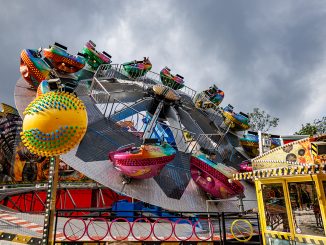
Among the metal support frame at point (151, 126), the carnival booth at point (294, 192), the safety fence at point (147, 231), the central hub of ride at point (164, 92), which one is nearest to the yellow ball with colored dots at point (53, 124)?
the safety fence at point (147, 231)

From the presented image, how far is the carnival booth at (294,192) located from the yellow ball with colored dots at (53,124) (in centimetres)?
560

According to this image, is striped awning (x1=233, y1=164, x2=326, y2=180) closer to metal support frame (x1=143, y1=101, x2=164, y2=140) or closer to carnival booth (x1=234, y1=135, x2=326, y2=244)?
carnival booth (x1=234, y1=135, x2=326, y2=244)

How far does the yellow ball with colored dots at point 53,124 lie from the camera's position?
4734mm

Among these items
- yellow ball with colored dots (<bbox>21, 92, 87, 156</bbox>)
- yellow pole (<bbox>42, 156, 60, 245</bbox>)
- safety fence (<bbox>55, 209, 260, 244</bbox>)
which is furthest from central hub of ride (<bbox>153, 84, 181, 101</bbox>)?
yellow ball with colored dots (<bbox>21, 92, 87, 156</bbox>)

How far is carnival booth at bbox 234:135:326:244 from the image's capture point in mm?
6773

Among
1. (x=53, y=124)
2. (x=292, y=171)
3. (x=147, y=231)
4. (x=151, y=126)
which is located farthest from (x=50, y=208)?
(x=151, y=126)

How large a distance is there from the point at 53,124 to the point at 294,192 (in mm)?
6731

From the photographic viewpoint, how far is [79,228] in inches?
377

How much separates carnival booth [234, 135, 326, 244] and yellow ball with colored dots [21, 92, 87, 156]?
560cm

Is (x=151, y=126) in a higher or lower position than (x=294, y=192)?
higher

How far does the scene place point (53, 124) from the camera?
15.5 ft

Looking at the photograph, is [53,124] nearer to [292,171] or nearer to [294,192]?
[292,171]

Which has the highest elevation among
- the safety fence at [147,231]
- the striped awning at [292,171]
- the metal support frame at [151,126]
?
the metal support frame at [151,126]

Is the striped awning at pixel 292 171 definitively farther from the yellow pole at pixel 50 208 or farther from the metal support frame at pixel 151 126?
the metal support frame at pixel 151 126
